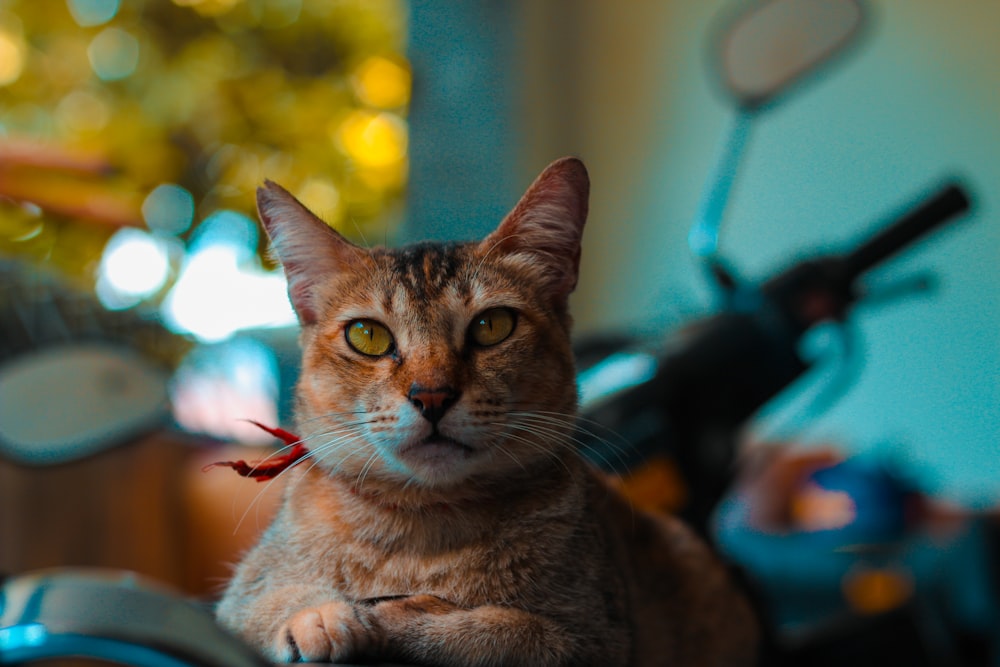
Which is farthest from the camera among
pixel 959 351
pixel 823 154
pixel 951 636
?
pixel 823 154

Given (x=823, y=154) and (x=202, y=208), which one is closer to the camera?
(x=202, y=208)

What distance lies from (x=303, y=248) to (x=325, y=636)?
0.35m

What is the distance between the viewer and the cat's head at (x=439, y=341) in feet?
2.11

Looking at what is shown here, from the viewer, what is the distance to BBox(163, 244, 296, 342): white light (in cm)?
92

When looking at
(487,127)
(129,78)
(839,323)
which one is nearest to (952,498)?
(839,323)

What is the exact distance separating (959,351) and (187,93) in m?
2.52

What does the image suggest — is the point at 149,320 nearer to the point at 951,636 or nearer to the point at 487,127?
the point at 487,127

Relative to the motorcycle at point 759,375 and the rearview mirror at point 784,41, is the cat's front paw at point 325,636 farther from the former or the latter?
the rearview mirror at point 784,41

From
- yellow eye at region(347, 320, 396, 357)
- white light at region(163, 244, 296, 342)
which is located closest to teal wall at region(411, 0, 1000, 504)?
white light at region(163, 244, 296, 342)

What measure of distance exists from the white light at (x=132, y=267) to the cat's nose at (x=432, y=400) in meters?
1.45

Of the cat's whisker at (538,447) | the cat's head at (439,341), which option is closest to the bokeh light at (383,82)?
the cat's head at (439,341)

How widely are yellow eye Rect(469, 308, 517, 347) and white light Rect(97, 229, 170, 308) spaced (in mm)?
1425

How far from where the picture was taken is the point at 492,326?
0.69 metres

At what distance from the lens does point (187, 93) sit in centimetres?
278
